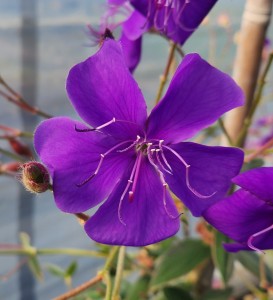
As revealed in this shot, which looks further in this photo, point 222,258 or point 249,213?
point 222,258

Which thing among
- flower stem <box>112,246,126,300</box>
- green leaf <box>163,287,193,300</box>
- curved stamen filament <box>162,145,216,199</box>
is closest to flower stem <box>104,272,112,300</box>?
flower stem <box>112,246,126,300</box>

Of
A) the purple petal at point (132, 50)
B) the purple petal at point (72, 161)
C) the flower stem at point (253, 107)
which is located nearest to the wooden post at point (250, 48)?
the flower stem at point (253, 107)

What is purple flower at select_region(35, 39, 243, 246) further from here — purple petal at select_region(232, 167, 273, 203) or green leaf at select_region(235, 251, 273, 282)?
green leaf at select_region(235, 251, 273, 282)

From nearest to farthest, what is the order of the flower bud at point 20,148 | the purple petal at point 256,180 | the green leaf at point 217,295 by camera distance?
the purple petal at point 256,180, the flower bud at point 20,148, the green leaf at point 217,295

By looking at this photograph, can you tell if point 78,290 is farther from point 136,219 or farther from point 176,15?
point 176,15

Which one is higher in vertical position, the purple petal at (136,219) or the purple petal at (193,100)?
the purple petal at (193,100)

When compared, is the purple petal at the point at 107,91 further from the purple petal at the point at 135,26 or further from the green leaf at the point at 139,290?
the green leaf at the point at 139,290

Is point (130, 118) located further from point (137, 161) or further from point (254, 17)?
point (254, 17)

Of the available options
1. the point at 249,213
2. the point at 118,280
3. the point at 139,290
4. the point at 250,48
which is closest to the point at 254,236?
the point at 249,213
